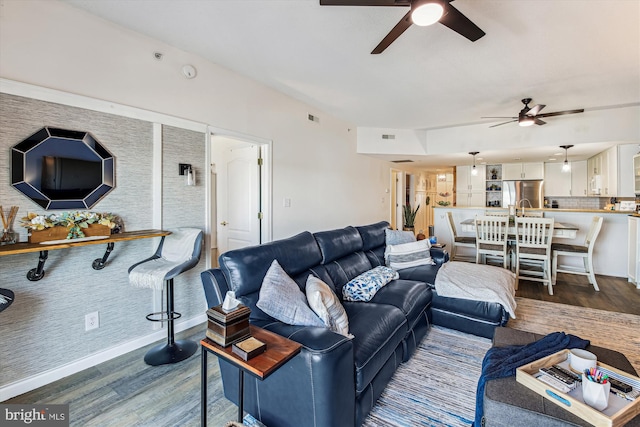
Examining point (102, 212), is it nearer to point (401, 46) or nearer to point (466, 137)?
point (401, 46)

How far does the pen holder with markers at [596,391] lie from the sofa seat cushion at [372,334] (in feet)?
2.92

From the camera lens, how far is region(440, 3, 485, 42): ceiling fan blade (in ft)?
5.57

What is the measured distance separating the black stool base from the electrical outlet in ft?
1.48

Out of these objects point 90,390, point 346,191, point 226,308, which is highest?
point 346,191

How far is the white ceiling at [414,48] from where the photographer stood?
7.06ft

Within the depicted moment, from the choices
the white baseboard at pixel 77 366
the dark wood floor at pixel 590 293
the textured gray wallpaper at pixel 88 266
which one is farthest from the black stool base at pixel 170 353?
the dark wood floor at pixel 590 293

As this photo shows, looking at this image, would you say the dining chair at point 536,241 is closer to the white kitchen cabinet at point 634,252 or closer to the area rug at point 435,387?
the white kitchen cabinet at point 634,252

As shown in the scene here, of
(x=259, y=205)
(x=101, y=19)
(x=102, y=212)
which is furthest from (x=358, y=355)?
(x=101, y=19)

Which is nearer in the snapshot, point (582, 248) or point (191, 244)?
point (191, 244)

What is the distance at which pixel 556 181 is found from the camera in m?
6.69

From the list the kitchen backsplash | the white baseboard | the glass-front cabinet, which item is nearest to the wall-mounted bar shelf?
the white baseboard

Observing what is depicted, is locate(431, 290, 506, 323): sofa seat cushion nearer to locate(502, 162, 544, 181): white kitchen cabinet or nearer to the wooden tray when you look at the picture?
the wooden tray

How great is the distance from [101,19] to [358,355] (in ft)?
9.95

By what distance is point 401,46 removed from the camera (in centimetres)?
268
